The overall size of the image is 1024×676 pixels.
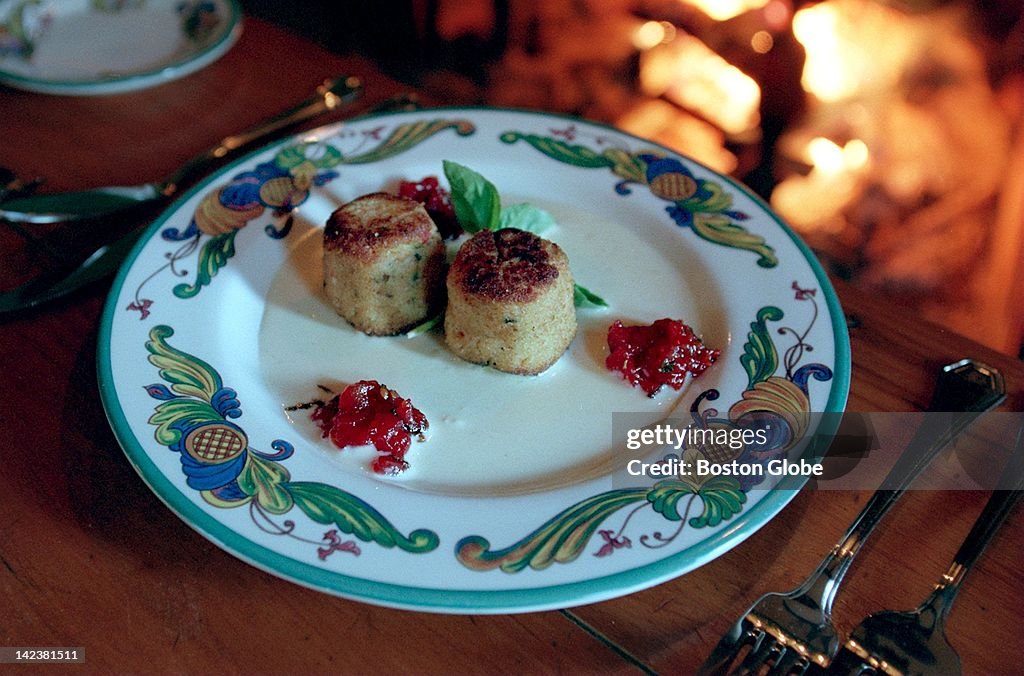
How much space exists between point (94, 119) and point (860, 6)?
261 centimetres

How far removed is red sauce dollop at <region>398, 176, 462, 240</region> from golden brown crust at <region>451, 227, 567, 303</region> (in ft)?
0.71

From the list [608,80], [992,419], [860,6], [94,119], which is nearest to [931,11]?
[860,6]

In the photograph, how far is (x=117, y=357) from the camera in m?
1.19

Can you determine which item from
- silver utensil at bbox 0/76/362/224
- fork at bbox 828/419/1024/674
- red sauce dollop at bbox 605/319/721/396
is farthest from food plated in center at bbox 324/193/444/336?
fork at bbox 828/419/1024/674

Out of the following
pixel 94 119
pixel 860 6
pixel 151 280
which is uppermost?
pixel 860 6

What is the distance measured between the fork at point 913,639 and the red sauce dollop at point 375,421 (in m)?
0.61

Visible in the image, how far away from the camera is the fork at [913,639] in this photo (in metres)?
0.95

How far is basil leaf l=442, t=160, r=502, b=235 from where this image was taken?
1.44 metres

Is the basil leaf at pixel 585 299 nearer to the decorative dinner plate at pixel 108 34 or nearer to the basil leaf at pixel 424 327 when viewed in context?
the basil leaf at pixel 424 327

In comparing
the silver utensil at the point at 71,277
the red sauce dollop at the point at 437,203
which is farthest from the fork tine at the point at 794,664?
the silver utensil at the point at 71,277

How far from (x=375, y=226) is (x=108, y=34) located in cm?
131

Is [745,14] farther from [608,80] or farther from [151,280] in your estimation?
[151,280]

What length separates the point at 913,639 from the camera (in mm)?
974

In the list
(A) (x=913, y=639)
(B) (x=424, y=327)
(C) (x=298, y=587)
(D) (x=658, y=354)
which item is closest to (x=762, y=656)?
(A) (x=913, y=639)
